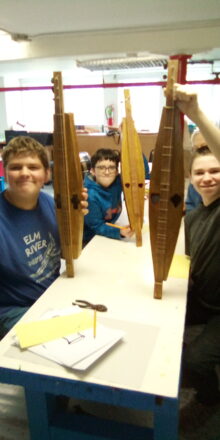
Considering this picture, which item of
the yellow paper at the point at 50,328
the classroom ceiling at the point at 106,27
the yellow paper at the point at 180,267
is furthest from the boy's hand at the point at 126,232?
the classroom ceiling at the point at 106,27

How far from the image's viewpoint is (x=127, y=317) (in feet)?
2.87

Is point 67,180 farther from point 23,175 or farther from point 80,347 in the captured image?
point 80,347

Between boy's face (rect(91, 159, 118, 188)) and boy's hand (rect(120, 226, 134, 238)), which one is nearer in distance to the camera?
boy's hand (rect(120, 226, 134, 238))

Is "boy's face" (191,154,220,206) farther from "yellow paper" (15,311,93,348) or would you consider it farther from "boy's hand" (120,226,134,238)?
"yellow paper" (15,311,93,348)

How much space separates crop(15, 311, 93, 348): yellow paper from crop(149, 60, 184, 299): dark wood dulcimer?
26 cm

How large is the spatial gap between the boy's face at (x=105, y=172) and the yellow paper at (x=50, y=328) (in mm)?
961

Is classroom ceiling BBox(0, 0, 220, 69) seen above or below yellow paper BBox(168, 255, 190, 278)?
above

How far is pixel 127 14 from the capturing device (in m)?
2.03

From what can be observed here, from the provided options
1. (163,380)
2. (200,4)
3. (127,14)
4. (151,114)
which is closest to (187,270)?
(163,380)

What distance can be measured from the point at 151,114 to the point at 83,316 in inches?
258

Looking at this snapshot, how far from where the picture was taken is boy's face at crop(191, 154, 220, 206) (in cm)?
118

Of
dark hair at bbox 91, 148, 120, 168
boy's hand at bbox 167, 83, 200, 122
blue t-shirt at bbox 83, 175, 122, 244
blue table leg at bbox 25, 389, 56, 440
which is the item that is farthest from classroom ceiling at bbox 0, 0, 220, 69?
blue table leg at bbox 25, 389, 56, 440

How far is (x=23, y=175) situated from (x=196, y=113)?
0.62 metres

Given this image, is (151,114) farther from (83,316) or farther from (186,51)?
(83,316)
